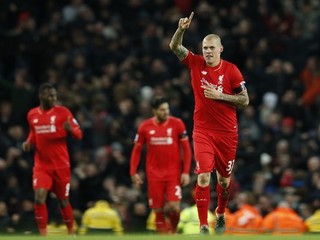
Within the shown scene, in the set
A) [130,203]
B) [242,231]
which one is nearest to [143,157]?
[130,203]

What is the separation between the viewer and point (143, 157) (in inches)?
1005

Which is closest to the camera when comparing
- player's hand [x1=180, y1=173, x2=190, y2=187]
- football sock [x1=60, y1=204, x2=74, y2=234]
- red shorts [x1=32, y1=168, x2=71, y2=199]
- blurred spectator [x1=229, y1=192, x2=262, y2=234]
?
red shorts [x1=32, y1=168, x2=71, y2=199]

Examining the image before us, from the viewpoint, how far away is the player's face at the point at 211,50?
17484 mm

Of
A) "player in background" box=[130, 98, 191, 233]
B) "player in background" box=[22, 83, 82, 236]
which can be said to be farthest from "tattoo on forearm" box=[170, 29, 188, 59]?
"player in background" box=[130, 98, 191, 233]

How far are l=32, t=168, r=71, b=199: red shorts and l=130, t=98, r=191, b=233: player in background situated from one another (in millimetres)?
1207

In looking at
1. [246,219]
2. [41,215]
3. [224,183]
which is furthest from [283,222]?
[41,215]

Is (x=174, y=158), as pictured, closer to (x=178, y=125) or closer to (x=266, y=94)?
(x=178, y=125)

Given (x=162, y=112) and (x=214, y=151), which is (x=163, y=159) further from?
(x=214, y=151)

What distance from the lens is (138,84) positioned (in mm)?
28141

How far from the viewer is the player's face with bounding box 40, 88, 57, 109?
20.4m

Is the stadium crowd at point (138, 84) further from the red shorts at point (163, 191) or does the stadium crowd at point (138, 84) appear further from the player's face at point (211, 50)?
the player's face at point (211, 50)

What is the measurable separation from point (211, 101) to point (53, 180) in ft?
13.4

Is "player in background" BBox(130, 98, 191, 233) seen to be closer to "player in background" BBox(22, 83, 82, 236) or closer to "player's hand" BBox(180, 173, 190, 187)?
"player's hand" BBox(180, 173, 190, 187)

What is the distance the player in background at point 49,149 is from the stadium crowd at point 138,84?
2234mm
